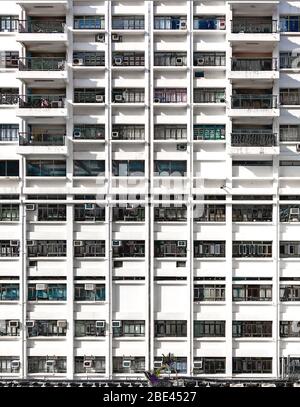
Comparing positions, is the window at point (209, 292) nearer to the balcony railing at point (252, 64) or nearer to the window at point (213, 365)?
the window at point (213, 365)

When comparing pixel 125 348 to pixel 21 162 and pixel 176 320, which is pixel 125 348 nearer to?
pixel 176 320

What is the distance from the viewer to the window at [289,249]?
1173cm

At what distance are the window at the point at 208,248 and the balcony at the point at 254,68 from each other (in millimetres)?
3858

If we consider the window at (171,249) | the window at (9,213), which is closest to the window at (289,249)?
the window at (171,249)

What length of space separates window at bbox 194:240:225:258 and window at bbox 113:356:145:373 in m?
2.78

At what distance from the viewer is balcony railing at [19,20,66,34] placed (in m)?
11.7

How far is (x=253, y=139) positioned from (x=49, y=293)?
19.5ft

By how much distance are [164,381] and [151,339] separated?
960 millimetres

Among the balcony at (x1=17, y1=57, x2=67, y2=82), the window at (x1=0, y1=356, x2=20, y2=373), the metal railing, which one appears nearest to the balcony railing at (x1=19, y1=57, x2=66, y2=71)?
the balcony at (x1=17, y1=57, x2=67, y2=82)

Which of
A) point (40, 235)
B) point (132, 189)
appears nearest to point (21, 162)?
point (40, 235)

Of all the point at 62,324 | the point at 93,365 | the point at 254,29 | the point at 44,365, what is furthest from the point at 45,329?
the point at 254,29

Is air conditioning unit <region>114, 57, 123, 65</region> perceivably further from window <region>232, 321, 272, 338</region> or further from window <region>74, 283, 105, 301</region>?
window <region>232, 321, 272, 338</region>

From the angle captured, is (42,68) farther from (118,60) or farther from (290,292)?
(290,292)

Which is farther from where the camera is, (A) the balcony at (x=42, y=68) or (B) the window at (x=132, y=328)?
(B) the window at (x=132, y=328)
